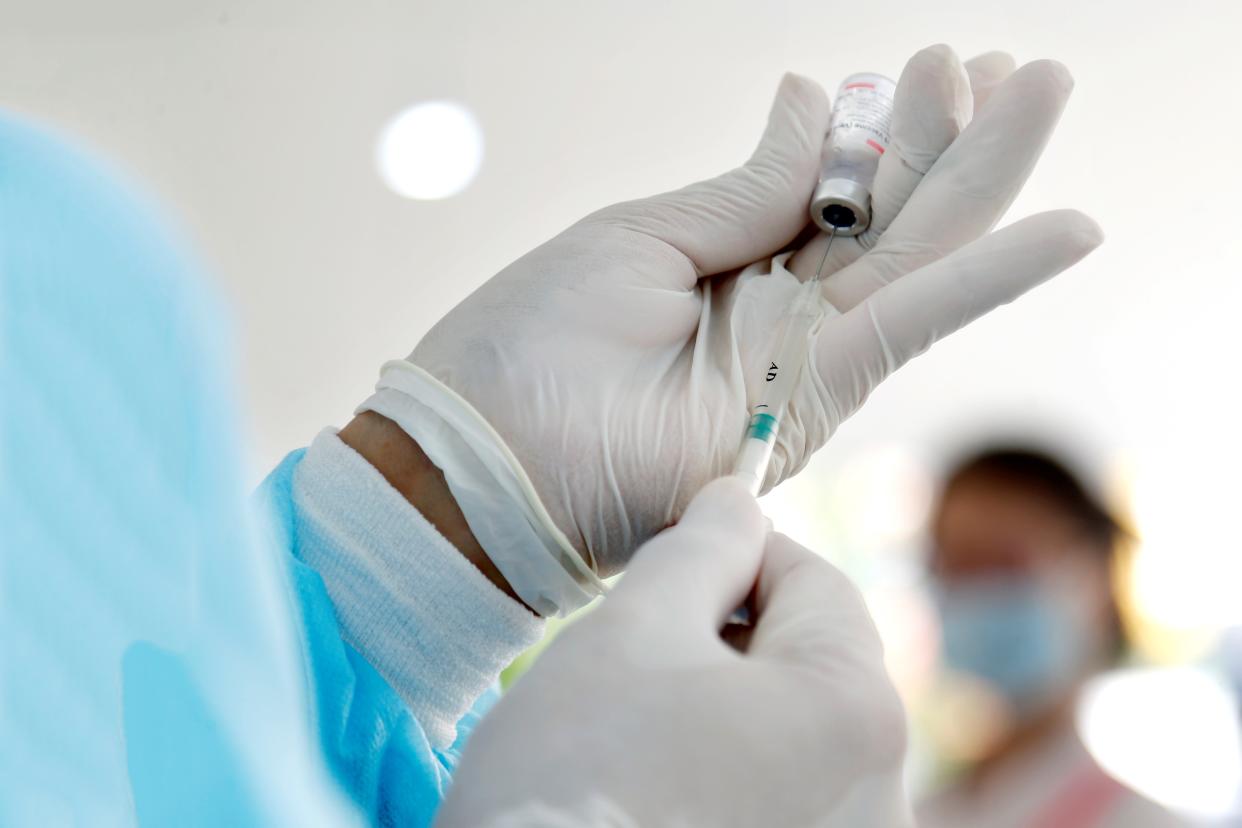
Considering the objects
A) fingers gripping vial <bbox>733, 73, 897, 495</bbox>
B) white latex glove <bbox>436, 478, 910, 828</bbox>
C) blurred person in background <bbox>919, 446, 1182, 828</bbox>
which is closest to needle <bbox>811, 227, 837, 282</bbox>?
fingers gripping vial <bbox>733, 73, 897, 495</bbox>

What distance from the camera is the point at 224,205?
1733 mm

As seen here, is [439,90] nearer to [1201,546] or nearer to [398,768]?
[398,768]

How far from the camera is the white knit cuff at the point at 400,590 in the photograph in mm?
766

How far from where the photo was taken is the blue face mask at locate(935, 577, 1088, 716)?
5.89 ft

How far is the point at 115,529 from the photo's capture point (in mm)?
323

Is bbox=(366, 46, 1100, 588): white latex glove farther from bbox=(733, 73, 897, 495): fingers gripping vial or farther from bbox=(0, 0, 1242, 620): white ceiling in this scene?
bbox=(0, 0, 1242, 620): white ceiling

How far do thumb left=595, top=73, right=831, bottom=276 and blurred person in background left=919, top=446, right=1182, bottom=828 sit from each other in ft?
3.57

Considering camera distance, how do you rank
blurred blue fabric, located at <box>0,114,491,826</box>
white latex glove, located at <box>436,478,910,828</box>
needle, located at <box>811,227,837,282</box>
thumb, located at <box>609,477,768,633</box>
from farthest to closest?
1. needle, located at <box>811,227,837,282</box>
2. thumb, located at <box>609,477,768,633</box>
3. white latex glove, located at <box>436,478,910,828</box>
4. blurred blue fabric, located at <box>0,114,491,826</box>

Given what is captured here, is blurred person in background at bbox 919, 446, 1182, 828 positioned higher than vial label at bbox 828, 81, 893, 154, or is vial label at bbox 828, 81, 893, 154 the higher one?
vial label at bbox 828, 81, 893, 154

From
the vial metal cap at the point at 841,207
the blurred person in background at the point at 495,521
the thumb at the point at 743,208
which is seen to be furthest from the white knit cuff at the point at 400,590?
the vial metal cap at the point at 841,207

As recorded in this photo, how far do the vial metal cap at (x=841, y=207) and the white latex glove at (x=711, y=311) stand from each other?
0.4 inches

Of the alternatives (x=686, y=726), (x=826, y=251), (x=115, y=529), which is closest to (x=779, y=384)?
(x=826, y=251)

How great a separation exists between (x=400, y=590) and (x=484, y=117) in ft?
4.43

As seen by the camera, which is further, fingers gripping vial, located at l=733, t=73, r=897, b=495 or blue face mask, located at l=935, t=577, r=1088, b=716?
blue face mask, located at l=935, t=577, r=1088, b=716
